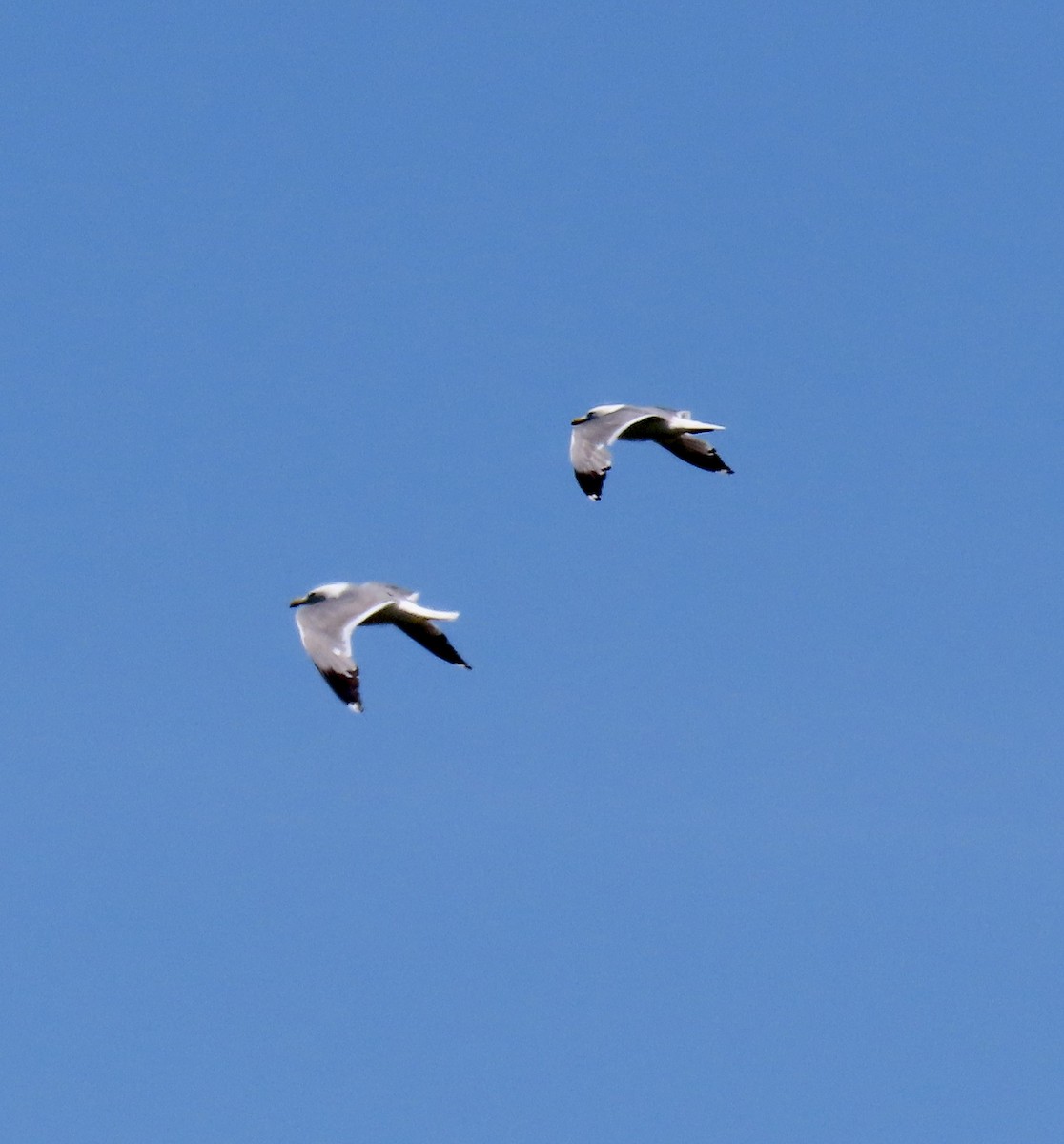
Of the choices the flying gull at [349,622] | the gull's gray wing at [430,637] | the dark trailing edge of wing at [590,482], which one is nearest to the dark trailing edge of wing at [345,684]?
the flying gull at [349,622]

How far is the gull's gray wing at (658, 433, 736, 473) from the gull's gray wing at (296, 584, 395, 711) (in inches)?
209

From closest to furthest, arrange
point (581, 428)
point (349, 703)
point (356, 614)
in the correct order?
point (349, 703)
point (356, 614)
point (581, 428)

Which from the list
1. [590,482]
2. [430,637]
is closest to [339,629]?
[430,637]

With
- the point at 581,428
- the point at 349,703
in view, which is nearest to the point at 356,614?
the point at 349,703

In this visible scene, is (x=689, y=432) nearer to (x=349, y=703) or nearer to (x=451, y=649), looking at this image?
(x=451, y=649)

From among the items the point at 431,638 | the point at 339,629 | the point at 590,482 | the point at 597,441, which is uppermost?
the point at 597,441

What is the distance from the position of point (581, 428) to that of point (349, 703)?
6530mm

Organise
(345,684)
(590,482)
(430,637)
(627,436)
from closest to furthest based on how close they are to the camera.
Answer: (345,684) < (430,637) < (590,482) < (627,436)

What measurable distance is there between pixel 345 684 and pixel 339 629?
93cm

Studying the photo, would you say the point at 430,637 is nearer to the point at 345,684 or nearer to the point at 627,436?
the point at 345,684

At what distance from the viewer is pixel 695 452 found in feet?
92.4

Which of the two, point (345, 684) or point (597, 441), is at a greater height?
point (597, 441)

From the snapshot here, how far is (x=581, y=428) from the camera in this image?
2688 centimetres

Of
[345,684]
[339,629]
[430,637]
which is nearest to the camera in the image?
[345,684]
